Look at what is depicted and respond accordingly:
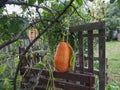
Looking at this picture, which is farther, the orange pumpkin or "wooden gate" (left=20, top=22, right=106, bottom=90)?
"wooden gate" (left=20, top=22, right=106, bottom=90)

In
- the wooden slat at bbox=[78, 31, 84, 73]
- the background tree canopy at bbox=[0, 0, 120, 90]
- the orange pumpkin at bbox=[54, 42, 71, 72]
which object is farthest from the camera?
the wooden slat at bbox=[78, 31, 84, 73]

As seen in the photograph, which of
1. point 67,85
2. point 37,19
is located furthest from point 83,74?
point 37,19

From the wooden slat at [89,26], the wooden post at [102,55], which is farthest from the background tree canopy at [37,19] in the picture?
the wooden post at [102,55]

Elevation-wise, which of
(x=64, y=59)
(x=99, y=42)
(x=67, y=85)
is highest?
(x=99, y=42)

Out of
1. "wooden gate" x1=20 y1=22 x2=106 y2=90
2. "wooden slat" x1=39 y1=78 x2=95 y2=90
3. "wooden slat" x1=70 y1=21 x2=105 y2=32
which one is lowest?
"wooden slat" x1=39 y1=78 x2=95 y2=90

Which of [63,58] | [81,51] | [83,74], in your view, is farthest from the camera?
[81,51]

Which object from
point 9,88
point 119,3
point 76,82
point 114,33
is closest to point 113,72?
point 76,82

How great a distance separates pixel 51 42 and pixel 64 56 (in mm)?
711

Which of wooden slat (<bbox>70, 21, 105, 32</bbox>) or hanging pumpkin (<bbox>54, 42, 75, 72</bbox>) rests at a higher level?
wooden slat (<bbox>70, 21, 105, 32</bbox>)

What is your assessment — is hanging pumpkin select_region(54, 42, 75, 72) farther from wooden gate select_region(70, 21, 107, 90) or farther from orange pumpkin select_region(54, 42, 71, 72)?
wooden gate select_region(70, 21, 107, 90)

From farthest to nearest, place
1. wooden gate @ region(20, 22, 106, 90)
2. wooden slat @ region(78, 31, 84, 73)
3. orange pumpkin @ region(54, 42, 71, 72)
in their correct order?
wooden slat @ region(78, 31, 84, 73), wooden gate @ region(20, 22, 106, 90), orange pumpkin @ region(54, 42, 71, 72)

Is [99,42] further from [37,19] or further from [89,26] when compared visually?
[37,19]

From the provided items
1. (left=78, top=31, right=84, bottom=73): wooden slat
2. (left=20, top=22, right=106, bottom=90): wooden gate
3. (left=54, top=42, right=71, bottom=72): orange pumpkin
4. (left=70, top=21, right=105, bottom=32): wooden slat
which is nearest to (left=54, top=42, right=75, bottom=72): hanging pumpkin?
(left=54, top=42, right=71, bottom=72): orange pumpkin

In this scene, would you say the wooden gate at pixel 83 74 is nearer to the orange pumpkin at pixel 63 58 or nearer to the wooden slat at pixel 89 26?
the wooden slat at pixel 89 26
